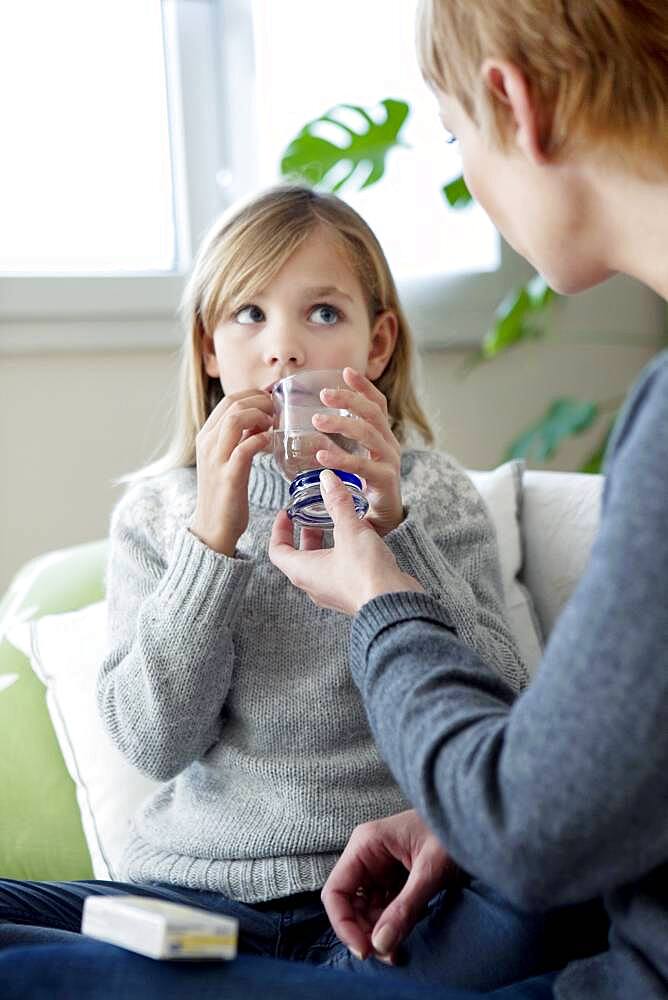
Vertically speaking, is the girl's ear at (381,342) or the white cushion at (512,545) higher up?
the girl's ear at (381,342)

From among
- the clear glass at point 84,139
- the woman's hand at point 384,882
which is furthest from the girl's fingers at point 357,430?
the clear glass at point 84,139

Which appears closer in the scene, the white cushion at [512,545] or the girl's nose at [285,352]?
the girl's nose at [285,352]

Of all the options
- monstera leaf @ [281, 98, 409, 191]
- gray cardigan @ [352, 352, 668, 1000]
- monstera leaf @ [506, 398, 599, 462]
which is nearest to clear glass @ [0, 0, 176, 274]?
monstera leaf @ [281, 98, 409, 191]

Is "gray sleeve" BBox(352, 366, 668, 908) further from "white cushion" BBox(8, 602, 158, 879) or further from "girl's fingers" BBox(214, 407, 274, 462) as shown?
"white cushion" BBox(8, 602, 158, 879)

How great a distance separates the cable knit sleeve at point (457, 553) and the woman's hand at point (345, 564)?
15 centimetres

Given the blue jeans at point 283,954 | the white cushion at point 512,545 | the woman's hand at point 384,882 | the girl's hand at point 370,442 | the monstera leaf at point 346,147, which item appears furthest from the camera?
the monstera leaf at point 346,147

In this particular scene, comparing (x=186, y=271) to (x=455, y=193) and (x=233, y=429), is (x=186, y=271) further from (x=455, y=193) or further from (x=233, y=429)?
(x=233, y=429)

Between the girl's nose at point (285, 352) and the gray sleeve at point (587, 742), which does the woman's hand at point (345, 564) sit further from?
the girl's nose at point (285, 352)

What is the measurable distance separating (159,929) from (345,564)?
0.29 m

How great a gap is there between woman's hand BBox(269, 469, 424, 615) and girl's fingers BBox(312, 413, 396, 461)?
0.07 meters

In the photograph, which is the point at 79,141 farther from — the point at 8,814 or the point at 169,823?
the point at 169,823

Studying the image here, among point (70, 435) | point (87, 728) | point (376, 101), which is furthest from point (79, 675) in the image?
point (376, 101)

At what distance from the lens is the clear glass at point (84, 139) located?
2.21m

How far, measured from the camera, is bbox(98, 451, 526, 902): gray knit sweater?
1.14 m
